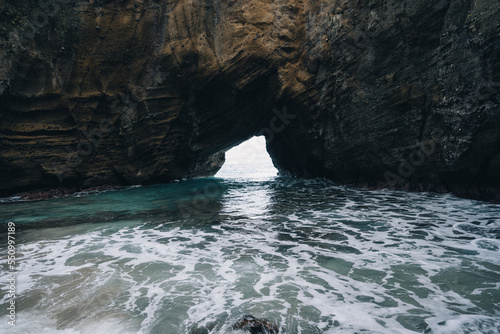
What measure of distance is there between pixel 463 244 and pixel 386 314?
2.93 m

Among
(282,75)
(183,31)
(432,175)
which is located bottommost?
(432,175)

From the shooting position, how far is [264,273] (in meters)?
3.62

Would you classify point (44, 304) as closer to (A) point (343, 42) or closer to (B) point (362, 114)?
(B) point (362, 114)

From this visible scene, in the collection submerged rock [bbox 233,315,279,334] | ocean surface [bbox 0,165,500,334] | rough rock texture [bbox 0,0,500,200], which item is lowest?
ocean surface [bbox 0,165,500,334]

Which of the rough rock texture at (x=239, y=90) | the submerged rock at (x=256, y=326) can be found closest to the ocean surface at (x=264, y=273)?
the submerged rock at (x=256, y=326)

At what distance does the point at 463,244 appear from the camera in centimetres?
444

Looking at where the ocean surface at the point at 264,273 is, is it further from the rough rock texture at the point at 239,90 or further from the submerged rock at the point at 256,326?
the rough rock texture at the point at 239,90

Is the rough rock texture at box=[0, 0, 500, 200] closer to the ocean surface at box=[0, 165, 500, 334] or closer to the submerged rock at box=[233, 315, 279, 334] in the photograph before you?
the ocean surface at box=[0, 165, 500, 334]

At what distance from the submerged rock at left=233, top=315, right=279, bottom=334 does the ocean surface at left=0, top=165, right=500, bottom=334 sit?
164 millimetres

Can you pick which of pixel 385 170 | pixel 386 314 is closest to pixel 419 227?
pixel 386 314

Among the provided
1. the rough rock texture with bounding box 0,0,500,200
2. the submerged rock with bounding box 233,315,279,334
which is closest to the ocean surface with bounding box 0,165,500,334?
the submerged rock with bounding box 233,315,279,334

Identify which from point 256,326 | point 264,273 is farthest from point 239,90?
point 256,326

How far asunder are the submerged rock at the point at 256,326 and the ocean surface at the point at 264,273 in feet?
0.54

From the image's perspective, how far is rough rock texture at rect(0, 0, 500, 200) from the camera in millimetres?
9133
